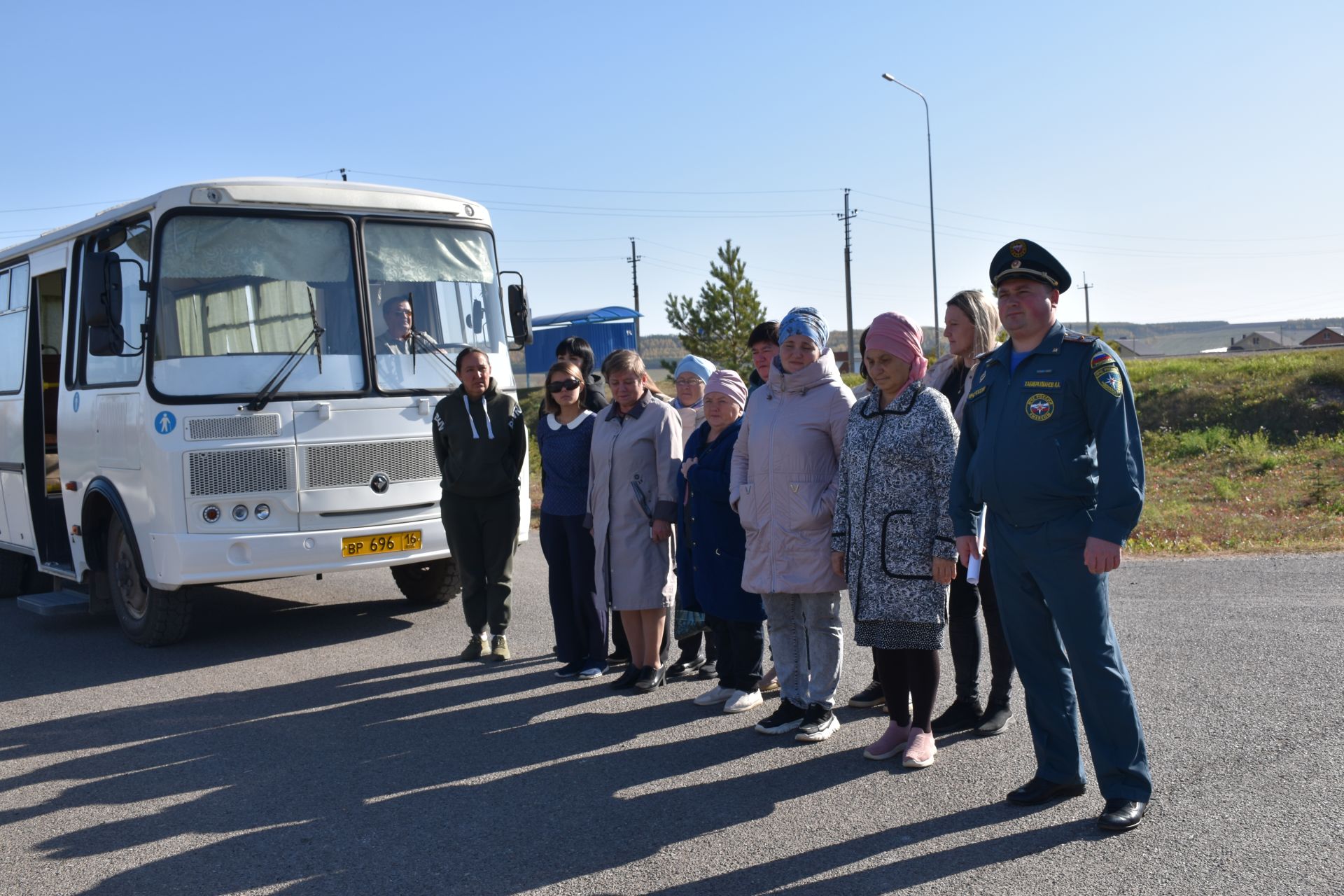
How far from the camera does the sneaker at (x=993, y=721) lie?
5.64 m

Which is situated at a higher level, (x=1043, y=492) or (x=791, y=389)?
(x=791, y=389)

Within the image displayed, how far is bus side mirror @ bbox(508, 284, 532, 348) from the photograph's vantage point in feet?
30.1

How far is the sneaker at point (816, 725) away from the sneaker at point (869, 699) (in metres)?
0.54

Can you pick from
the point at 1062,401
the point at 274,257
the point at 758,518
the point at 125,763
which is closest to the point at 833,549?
the point at 758,518

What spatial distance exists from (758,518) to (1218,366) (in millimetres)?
32050

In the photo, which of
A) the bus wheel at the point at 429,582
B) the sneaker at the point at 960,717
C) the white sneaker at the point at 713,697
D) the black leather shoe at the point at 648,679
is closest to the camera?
the sneaker at the point at 960,717

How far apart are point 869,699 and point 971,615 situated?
86cm

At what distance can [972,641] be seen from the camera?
5754 millimetres

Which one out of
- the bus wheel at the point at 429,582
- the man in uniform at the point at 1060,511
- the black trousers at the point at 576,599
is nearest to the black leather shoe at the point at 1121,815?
the man in uniform at the point at 1060,511

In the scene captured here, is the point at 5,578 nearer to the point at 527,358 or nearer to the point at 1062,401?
the point at 1062,401

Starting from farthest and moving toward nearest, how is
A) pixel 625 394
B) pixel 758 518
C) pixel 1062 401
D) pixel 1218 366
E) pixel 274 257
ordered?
pixel 1218 366 → pixel 274 257 → pixel 625 394 → pixel 758 518 → pixel 1062 401

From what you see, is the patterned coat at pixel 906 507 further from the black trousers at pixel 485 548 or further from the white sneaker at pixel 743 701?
the black trousers at pixel 485 548

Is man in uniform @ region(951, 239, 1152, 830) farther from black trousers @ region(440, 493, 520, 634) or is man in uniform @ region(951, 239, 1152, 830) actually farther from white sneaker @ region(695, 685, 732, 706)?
black trousers @ region(440, 493, 520, 634)

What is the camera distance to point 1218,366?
33906mm
